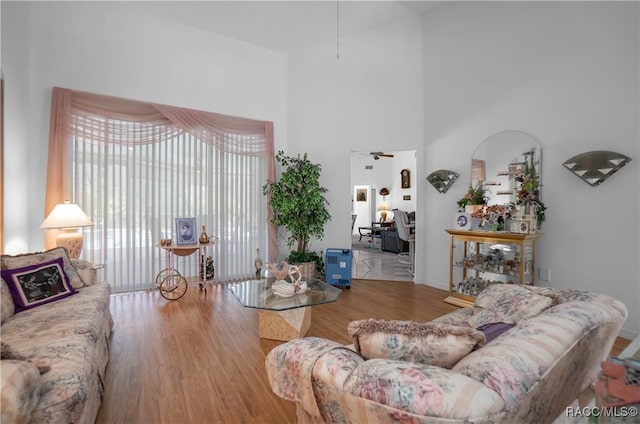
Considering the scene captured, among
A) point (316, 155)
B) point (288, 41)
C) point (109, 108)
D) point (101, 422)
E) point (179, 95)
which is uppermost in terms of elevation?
point (288, 41)

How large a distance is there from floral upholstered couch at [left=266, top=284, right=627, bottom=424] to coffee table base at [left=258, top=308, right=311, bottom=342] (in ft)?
5.25

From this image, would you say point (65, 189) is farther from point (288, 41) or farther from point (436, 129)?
point (436, 129)

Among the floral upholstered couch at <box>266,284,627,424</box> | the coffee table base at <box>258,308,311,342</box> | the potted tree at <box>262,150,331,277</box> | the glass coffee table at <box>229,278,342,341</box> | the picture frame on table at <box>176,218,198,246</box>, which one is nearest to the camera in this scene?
the floral upholstered couch at <box>266,284,627,424</box>

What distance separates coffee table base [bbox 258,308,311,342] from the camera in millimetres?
2895

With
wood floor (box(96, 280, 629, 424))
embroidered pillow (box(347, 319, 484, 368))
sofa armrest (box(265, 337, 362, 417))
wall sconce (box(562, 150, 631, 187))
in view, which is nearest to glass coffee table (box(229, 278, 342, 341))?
wood floor (box(96, 280, 629, 424))

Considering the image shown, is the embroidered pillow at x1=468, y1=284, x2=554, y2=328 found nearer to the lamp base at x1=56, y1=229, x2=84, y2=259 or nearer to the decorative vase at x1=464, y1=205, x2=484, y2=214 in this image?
the decorative vase at x1=464, y1=205, x2=484, y2=214

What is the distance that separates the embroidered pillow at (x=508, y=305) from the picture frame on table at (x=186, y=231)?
3.64m

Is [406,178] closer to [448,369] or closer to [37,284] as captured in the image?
[37,284]

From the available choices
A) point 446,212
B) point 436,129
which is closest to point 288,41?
point 436,129

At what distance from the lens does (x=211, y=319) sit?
11.2 ft

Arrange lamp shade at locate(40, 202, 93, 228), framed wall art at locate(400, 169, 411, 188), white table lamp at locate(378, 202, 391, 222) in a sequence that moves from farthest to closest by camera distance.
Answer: white table lamp at locate(378, 202, 391, 222)
framed wall art at locate(400, 169, 411, 188)
lamp shade at locate(40, 202, 93, 228)

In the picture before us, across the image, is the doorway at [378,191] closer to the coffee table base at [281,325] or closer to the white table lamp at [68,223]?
the coffee table base at [281,325]

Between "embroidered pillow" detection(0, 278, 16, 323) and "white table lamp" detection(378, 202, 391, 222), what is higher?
"white table lamp" detection(378, 202, 391, 222)

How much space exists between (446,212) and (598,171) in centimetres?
186
